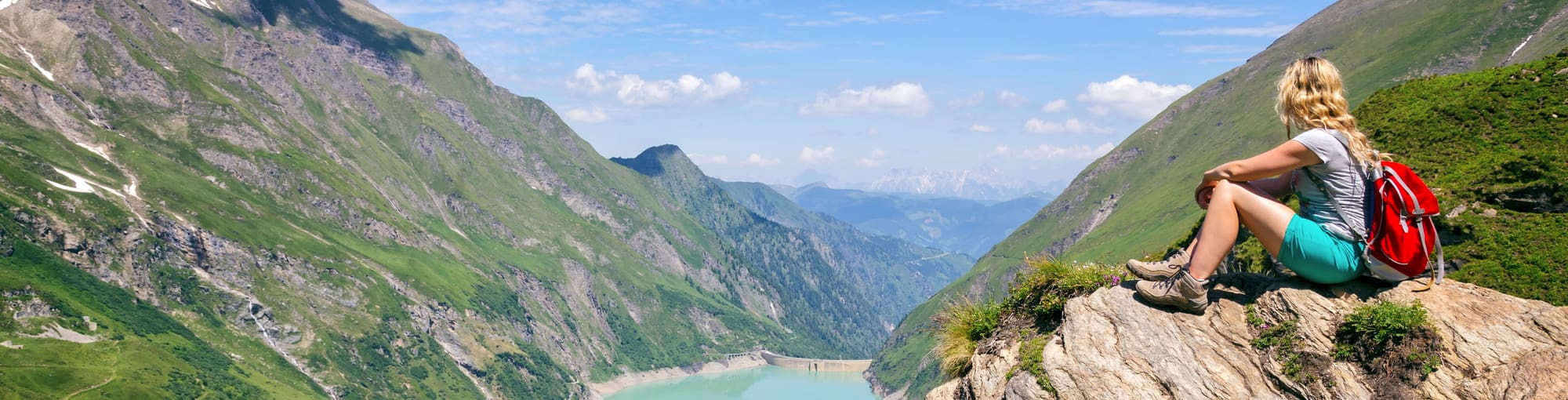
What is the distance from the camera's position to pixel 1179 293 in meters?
11.5

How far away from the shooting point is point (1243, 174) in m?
10.9

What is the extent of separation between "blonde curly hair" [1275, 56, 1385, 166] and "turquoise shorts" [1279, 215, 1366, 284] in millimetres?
919

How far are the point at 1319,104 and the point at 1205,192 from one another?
1.87 meters

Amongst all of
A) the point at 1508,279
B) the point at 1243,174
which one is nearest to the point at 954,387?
the point at 1243,174

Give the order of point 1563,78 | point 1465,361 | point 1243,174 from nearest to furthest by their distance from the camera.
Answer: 1. point 1465,361
2. point 1243,174
3. point 1563,78

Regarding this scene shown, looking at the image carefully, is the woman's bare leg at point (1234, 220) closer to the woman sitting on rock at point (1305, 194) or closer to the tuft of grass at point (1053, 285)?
the woman sitting on rock at point (1305, 194)

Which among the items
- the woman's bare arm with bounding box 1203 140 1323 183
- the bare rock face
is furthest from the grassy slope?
the woman's bare arm with bounding box 1203 140 1323 183

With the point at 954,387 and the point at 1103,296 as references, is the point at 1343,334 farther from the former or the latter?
the point at 954,387

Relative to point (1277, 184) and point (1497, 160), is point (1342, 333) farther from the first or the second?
point (1497, 160)

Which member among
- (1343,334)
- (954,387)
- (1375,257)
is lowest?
(954,387)

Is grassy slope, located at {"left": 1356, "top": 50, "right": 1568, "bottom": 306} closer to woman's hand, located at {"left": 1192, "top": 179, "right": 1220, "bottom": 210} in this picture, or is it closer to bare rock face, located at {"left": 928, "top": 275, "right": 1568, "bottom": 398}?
bare rock face, located at {"left": 928, "top": 275, "right": 1568, "bottom": 398}

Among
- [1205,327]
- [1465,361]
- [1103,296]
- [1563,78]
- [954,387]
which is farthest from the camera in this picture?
[1563,78]

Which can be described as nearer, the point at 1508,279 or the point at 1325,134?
the point at 1325,134

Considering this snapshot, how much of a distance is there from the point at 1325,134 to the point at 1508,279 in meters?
5.37
